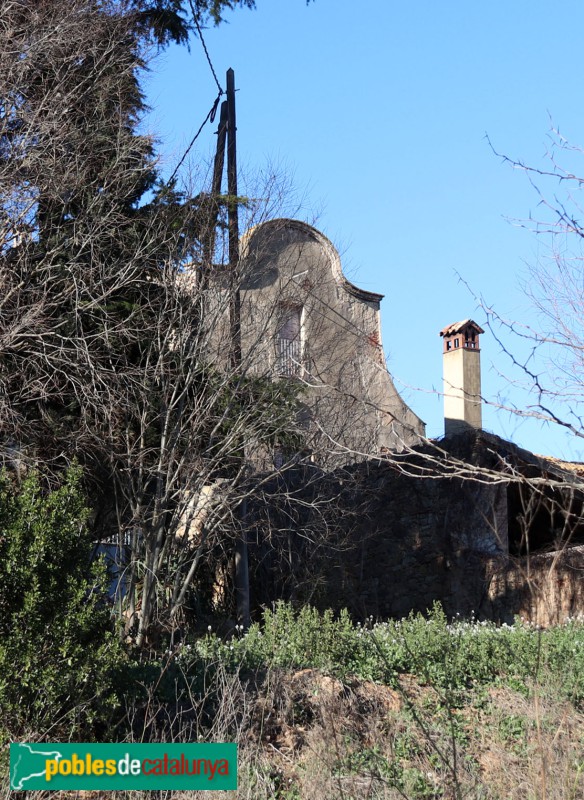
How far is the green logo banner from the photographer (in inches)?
199

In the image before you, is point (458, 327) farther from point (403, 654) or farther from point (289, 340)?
point (403, 654)

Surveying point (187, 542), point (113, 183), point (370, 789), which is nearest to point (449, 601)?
point (187, 542)

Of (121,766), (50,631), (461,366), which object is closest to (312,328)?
(461,366)

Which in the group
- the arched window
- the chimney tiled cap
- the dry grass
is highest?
the chimney tiled cap

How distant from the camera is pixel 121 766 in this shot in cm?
521

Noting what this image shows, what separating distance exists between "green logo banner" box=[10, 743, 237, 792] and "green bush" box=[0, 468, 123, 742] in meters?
0.28

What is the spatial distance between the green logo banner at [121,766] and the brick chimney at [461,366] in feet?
46.1

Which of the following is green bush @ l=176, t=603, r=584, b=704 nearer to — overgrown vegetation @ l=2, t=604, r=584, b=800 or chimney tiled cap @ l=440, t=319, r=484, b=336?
overgrown vegetation @ l=2, t=604, r=584, b=800

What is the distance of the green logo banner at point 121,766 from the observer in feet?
16.6

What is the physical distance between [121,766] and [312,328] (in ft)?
30.0

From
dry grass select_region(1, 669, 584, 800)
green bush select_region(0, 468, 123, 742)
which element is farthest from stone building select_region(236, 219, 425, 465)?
green bush select_region(0, 468, 123, 742)

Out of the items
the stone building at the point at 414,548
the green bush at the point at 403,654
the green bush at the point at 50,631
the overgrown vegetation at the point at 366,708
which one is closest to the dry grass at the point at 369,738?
the overgrown vegetation at the point at 366,708

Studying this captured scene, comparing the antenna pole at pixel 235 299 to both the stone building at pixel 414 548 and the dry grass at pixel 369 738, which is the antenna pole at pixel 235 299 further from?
the dry grass at pixel 369 738

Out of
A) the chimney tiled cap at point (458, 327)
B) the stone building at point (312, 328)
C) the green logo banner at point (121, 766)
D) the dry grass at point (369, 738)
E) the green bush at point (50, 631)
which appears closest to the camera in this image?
the green logo banner at point (121, 766)
